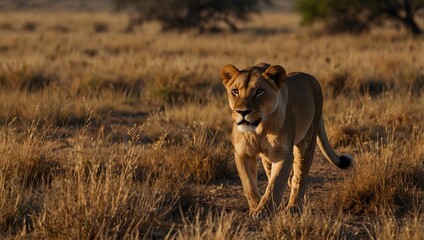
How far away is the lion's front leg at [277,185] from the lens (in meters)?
5.22

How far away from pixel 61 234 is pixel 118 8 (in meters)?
33.2

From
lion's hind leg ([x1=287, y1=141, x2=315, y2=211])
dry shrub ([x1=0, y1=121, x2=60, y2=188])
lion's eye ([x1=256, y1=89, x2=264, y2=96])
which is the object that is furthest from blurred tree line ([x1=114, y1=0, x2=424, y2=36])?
lion's eye ([x1=256, y1=89, x2=264, y2=96])

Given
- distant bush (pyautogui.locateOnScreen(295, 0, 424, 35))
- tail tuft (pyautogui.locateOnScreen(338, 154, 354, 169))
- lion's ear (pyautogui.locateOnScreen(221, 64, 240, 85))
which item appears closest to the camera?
lion's ear (pyautogui.locateOnScreen(221, 64, 240, 85))

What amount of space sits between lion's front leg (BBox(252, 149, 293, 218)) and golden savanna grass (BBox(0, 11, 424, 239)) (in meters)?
0.14

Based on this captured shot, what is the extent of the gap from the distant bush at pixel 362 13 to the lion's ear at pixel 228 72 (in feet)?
72.1

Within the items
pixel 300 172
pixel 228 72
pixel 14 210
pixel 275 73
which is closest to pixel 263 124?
pixel 275 73

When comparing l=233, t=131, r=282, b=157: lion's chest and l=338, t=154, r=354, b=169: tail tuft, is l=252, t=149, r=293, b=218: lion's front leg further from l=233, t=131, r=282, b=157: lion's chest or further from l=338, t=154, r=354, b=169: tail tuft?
l=338, t=154, r=354, b=169: tail tuft

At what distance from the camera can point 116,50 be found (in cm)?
2061

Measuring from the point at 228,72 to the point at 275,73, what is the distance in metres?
0.36

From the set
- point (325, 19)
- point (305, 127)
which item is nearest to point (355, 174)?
point (305, 127)

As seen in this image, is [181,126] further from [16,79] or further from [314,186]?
[16,79]

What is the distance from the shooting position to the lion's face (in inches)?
194

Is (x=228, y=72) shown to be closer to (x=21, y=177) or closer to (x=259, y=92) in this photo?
(x=259, y=92)

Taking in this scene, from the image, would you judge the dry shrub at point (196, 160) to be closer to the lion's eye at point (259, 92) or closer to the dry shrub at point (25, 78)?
the lion's eye at point (259, 92)
